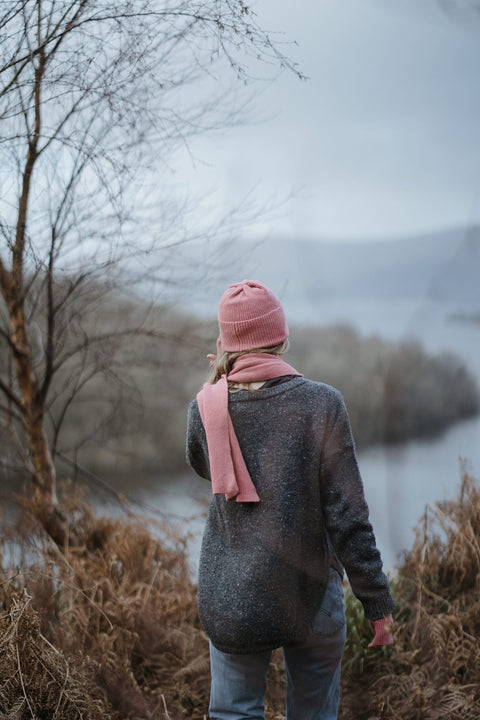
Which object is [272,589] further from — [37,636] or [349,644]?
[349,644]

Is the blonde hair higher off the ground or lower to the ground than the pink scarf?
higher

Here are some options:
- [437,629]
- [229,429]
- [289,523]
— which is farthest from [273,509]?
[437,629]

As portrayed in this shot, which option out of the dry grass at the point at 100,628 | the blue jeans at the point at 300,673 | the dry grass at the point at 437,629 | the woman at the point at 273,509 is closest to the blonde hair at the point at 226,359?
the woman at the point at 273,509

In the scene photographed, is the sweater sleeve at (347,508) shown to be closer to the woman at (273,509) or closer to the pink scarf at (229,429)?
the woman at (273,509)

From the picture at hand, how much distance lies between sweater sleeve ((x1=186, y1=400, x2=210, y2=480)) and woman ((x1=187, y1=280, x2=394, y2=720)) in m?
0.03

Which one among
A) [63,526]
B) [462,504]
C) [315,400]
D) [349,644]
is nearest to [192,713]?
[349,644]

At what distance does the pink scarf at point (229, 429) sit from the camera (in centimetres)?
122

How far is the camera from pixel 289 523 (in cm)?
123

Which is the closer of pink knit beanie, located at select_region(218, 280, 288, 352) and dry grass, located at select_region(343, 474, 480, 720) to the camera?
pink knit beanie, located at select_region(218, 280, 288, 352)

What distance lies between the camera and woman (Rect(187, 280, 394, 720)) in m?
1.22

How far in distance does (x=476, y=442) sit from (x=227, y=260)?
52.3 inches

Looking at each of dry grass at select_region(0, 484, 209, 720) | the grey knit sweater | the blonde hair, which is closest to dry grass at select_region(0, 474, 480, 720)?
dry grass at select_region(0, 484, 209, 720)

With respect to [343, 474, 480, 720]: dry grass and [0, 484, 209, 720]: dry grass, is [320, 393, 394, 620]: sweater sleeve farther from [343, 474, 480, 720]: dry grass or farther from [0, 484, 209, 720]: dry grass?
[343, 474, 480, 720]: dry grass

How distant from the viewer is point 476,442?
5.51ft
